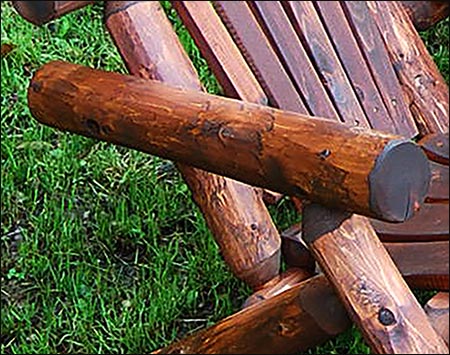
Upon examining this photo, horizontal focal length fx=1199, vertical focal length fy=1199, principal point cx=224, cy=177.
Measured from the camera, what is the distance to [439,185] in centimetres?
199

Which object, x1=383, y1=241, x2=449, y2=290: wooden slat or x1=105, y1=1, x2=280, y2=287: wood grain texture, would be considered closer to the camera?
x1=383, y1=241, x2=449, y2=290: wooden slat

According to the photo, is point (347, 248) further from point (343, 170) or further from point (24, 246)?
point (24, 246)

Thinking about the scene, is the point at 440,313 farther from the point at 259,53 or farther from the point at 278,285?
the point at 259,53

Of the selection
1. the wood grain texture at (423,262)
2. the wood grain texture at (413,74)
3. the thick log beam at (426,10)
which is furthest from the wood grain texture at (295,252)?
the thick log beam at (426,10)

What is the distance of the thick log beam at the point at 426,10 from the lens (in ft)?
7.59

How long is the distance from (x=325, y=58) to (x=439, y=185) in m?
0.32

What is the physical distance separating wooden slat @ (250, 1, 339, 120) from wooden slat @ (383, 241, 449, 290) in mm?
377

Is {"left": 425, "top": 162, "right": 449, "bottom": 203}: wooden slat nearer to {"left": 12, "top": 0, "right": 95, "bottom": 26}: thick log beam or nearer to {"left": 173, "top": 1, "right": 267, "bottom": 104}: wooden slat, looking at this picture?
{"left": 173, "top": 1, "right": 267, "bottom": 104}: wooden slat

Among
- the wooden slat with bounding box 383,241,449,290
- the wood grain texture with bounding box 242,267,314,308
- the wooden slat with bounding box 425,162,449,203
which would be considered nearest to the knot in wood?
the wooden slat with bounding box 383,241,449,290

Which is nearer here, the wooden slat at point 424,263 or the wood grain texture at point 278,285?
the wooden slat at point 424,263

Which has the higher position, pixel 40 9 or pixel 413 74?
pixel 40 9

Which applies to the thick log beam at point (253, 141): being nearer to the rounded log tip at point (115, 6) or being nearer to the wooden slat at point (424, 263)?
the rounded log tip at point (115, 6)

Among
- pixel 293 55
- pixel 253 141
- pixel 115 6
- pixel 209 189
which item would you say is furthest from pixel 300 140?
pixel 293 55

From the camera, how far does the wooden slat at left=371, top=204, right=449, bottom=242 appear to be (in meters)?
1.83
